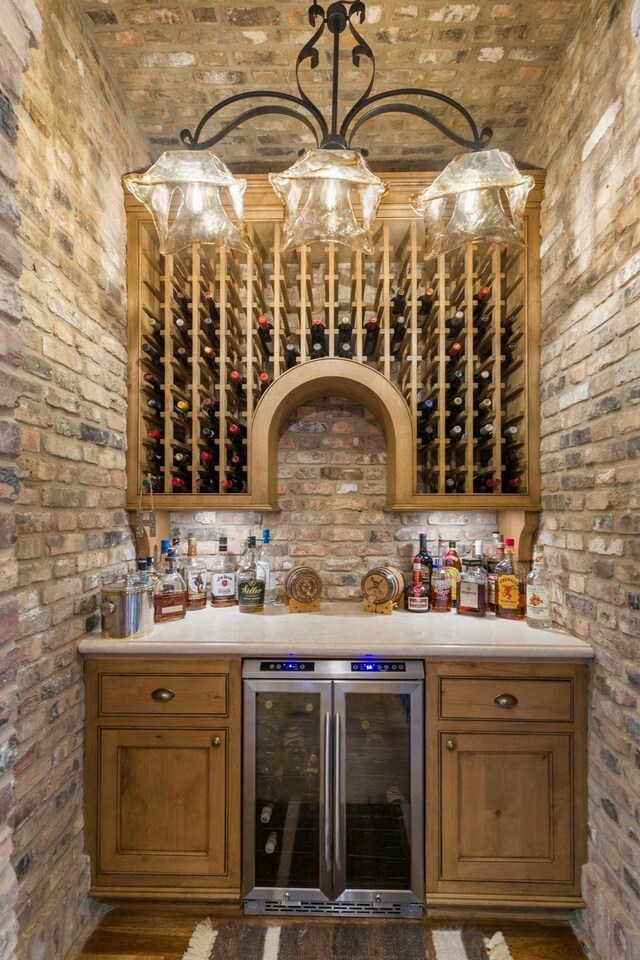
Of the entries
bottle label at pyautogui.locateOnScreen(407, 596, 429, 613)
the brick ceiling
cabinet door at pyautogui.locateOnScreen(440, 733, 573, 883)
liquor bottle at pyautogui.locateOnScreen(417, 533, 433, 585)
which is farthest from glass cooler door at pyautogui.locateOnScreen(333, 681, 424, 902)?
the brick ceiling

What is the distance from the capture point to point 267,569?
239cm

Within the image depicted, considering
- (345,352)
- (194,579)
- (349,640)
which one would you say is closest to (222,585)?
(194,579)

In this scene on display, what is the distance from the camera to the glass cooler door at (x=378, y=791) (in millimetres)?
1726

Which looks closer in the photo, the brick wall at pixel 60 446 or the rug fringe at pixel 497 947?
the brick wall at pixel 60 446

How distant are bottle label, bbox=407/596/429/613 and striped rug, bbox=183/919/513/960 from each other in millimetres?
1107

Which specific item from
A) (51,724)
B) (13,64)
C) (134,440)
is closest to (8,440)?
(13,64)

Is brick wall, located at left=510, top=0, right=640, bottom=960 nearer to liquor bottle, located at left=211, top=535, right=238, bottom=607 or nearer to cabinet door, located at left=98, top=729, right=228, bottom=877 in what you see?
cabinet door, located at left=98, top=729, right=228, bottom=877

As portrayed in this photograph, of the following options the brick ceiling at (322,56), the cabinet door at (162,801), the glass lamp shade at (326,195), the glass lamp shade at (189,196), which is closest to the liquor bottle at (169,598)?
the cabinet door at (162,801)

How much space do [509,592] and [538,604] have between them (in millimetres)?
156

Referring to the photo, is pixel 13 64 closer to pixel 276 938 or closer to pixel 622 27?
pixel 622 27

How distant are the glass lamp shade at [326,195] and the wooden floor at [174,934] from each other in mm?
2258

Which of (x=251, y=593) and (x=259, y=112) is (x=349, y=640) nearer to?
(x=251, y=593)

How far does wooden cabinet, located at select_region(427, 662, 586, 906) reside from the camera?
67.1 inches

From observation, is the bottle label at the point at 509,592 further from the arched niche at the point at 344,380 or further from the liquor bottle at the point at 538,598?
the arched niche at the point at 344,380
